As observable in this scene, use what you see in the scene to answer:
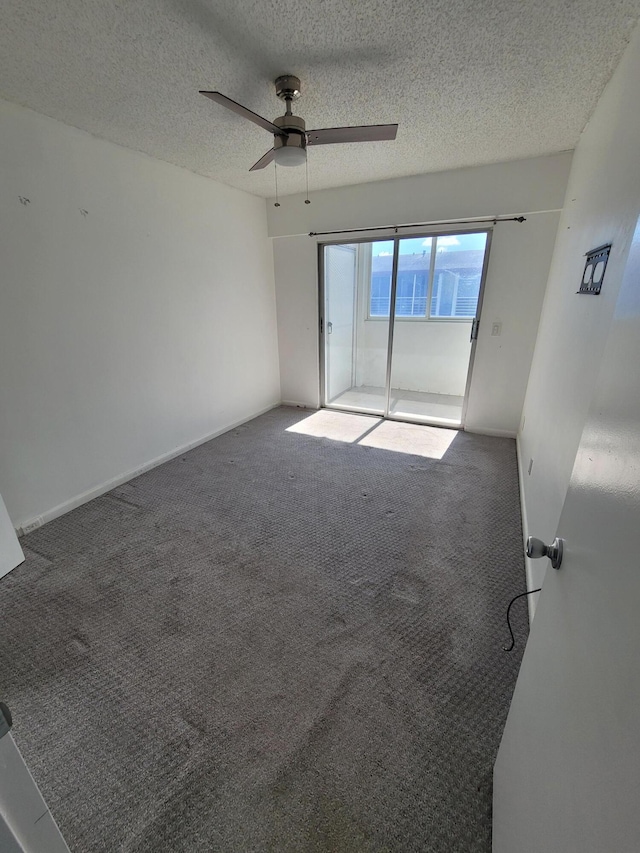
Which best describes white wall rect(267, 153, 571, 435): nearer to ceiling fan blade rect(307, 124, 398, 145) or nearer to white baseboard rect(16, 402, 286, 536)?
ceiling fan blade rect(307, 124, 398, 145)

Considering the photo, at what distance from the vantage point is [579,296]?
5.96 ft

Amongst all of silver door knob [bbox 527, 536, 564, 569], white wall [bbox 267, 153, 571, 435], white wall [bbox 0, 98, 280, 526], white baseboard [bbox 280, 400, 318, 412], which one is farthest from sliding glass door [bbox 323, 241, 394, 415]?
silver door knob [bbox 527, 536, 564, 569]

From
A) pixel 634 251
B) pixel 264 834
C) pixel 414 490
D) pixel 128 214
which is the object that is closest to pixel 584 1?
pixel 634 251

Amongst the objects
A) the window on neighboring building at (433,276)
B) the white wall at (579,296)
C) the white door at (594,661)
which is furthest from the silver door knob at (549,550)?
the window on neighboring building at (433,276)

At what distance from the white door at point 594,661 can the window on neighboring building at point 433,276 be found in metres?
3.25

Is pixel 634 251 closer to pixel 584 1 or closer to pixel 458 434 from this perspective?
pixel 584 1

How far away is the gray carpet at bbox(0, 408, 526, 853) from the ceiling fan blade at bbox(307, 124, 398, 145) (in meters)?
2.21

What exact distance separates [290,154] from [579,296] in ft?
5.49

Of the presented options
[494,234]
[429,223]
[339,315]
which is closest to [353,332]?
[339,315]

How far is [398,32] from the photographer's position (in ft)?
4.85

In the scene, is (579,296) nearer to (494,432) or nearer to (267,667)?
(494,432)

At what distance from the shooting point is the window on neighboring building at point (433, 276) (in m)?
3.67

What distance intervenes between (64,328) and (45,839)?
2.56 metres

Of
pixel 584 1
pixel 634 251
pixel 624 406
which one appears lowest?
pixel 624 406
